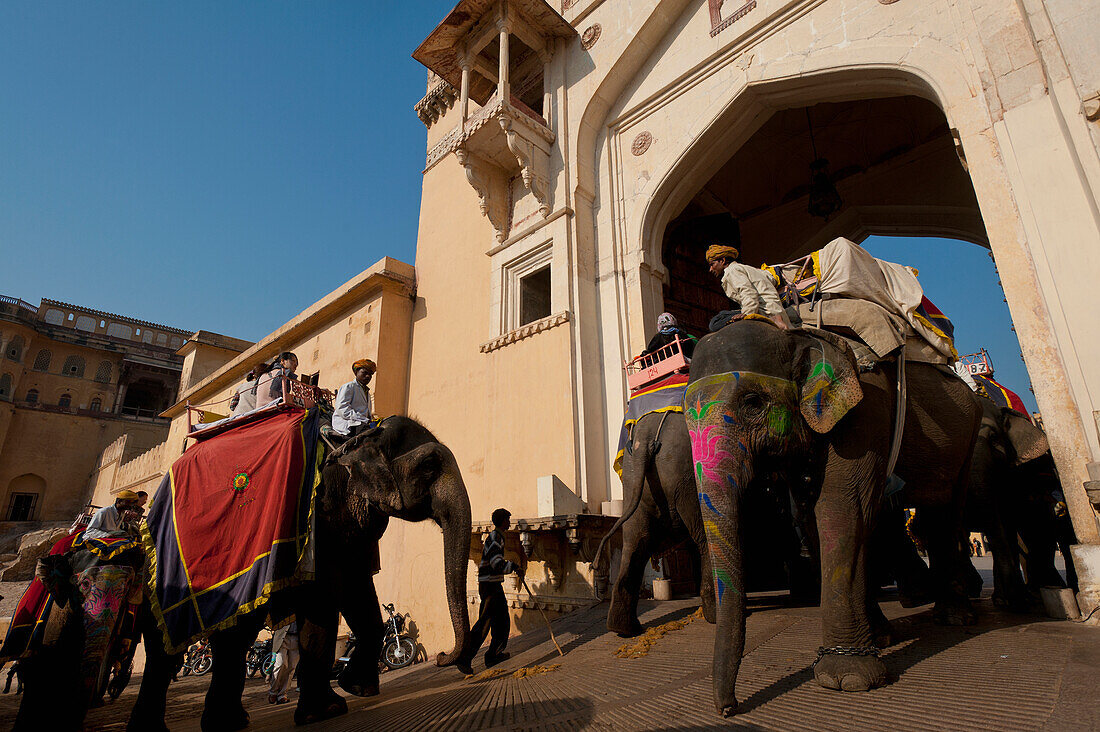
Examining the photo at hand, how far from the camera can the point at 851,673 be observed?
2.46 meters

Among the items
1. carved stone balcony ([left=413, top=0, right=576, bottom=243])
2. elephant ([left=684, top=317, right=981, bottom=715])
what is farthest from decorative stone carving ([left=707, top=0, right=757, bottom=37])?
elephant ([left=684, top=317, right=981, bottom=715])

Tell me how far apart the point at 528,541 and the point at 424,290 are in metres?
6.60

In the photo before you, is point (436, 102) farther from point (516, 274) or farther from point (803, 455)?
point (803, 455)

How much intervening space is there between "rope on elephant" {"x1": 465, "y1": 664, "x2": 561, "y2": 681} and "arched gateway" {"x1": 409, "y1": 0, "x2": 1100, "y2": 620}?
3.15 metres

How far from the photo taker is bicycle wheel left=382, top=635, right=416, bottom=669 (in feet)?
30.3

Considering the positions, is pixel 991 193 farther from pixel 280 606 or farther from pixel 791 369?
pixel 280 606


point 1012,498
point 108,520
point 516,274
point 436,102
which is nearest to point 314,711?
point 108,520

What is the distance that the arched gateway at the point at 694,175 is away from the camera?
4965 mm

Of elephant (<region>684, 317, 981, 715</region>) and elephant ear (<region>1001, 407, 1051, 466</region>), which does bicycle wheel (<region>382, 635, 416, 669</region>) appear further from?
elephant ear (<region>1001, 407, 1051, 466</region>)

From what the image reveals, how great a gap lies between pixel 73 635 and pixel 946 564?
19.6ft

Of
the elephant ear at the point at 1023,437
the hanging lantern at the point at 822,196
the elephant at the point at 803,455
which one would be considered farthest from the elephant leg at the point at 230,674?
the hanging lantern at the point at 822,196

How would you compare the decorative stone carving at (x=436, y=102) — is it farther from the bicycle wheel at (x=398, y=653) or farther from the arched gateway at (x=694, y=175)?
the bicycle wheel at (x=398, y=653)

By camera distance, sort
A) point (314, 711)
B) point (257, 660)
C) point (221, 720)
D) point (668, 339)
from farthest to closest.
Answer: point (257, 660), point (668, 339), point (314, 711), point (221, 720)

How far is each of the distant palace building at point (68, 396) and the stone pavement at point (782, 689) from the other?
3525 centimetres
